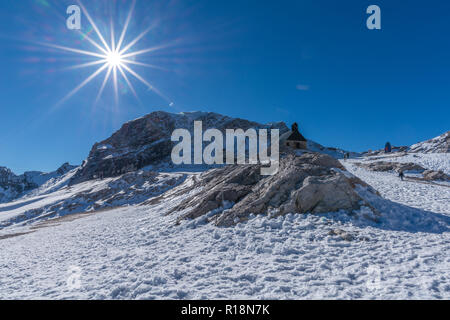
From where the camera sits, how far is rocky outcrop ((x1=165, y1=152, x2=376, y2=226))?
44.2 feet

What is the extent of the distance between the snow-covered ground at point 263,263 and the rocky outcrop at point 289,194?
2.76 feet

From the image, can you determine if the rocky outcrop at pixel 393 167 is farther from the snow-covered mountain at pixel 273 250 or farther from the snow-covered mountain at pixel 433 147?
the snow-covered mountain at pixel 433 147

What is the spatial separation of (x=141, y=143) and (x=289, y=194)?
16564 centimetres

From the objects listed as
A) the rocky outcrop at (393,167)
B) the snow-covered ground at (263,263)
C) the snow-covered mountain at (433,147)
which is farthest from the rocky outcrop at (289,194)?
the snow-covered mountain at (433,147)

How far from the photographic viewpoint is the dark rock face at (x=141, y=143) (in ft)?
474

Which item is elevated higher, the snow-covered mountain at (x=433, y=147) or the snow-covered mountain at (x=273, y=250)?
→ the snow-covered mountain at (x=433, y=147)

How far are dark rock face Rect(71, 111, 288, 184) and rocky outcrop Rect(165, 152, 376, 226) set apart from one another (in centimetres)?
12612

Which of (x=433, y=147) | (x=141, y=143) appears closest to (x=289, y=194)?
(x=433, y=147)

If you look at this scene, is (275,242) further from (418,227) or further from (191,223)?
(418,227)

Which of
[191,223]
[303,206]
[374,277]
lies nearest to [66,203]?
[191,223]

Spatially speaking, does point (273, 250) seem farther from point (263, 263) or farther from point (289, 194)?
point (289, 194)

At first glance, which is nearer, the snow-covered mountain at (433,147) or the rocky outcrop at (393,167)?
Answer: the rocky outcrop at (393,167)

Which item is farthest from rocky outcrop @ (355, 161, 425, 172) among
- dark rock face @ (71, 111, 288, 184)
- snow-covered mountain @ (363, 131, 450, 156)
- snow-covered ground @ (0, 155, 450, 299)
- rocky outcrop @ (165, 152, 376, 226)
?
dark rock face @ (71, 111, 288, 184)
